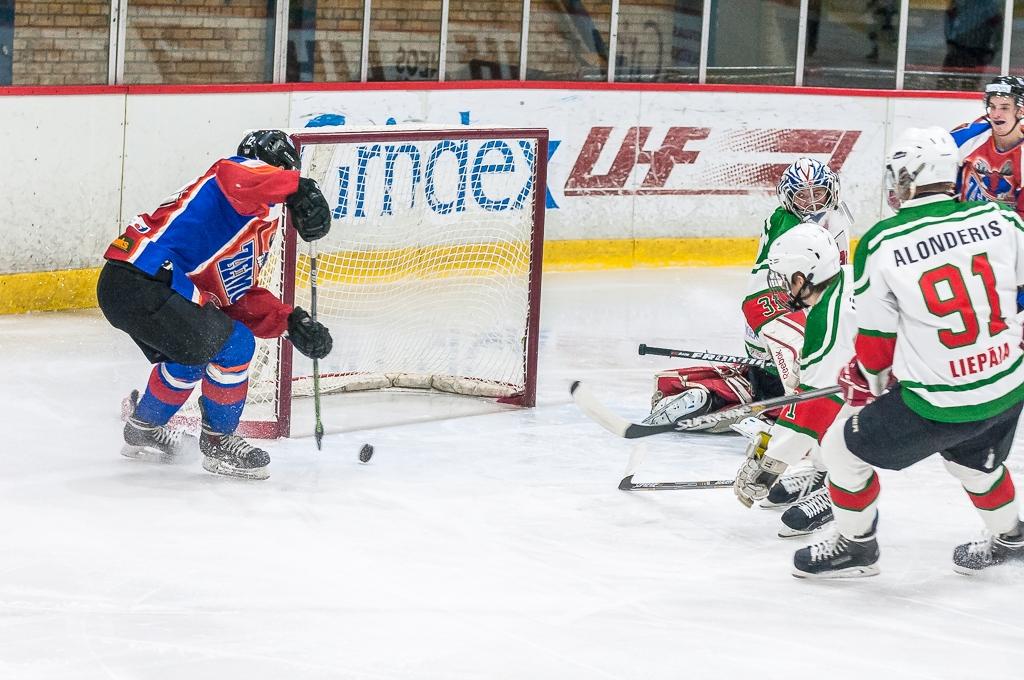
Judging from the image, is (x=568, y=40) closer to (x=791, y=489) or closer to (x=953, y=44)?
(x=953, y=44)

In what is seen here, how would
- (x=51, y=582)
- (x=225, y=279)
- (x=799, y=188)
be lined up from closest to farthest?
(x=51, y=582), (x=225, y=279), (x=799, y=188)

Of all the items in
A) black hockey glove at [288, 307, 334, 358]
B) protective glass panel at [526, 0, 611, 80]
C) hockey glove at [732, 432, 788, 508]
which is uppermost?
protective glass panel at [526, 0, 611, 80]

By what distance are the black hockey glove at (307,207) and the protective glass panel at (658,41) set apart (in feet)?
14.6

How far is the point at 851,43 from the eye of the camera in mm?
8883

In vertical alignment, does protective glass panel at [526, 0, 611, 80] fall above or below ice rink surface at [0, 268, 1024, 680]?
above

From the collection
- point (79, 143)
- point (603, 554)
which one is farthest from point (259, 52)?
point (603, 554)

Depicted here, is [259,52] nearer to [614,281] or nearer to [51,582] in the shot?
[614,281]

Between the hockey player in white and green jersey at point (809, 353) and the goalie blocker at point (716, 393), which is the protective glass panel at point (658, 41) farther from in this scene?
the hockey player in white and green jersey at point (809, 353)

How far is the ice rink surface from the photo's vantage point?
2.99 metres

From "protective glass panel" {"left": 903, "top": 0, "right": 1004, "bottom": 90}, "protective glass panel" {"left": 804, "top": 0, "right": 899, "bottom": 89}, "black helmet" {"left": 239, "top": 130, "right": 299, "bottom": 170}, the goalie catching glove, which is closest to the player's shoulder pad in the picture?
the goalie catching glove

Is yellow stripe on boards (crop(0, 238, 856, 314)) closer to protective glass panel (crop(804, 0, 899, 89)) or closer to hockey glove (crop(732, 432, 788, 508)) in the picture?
protective glass panel (crop(804, 0, 899, 89))

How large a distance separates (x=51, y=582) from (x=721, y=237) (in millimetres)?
5474

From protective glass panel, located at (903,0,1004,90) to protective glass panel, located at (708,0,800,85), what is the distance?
2.50 ft

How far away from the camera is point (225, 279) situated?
414 centimetres
